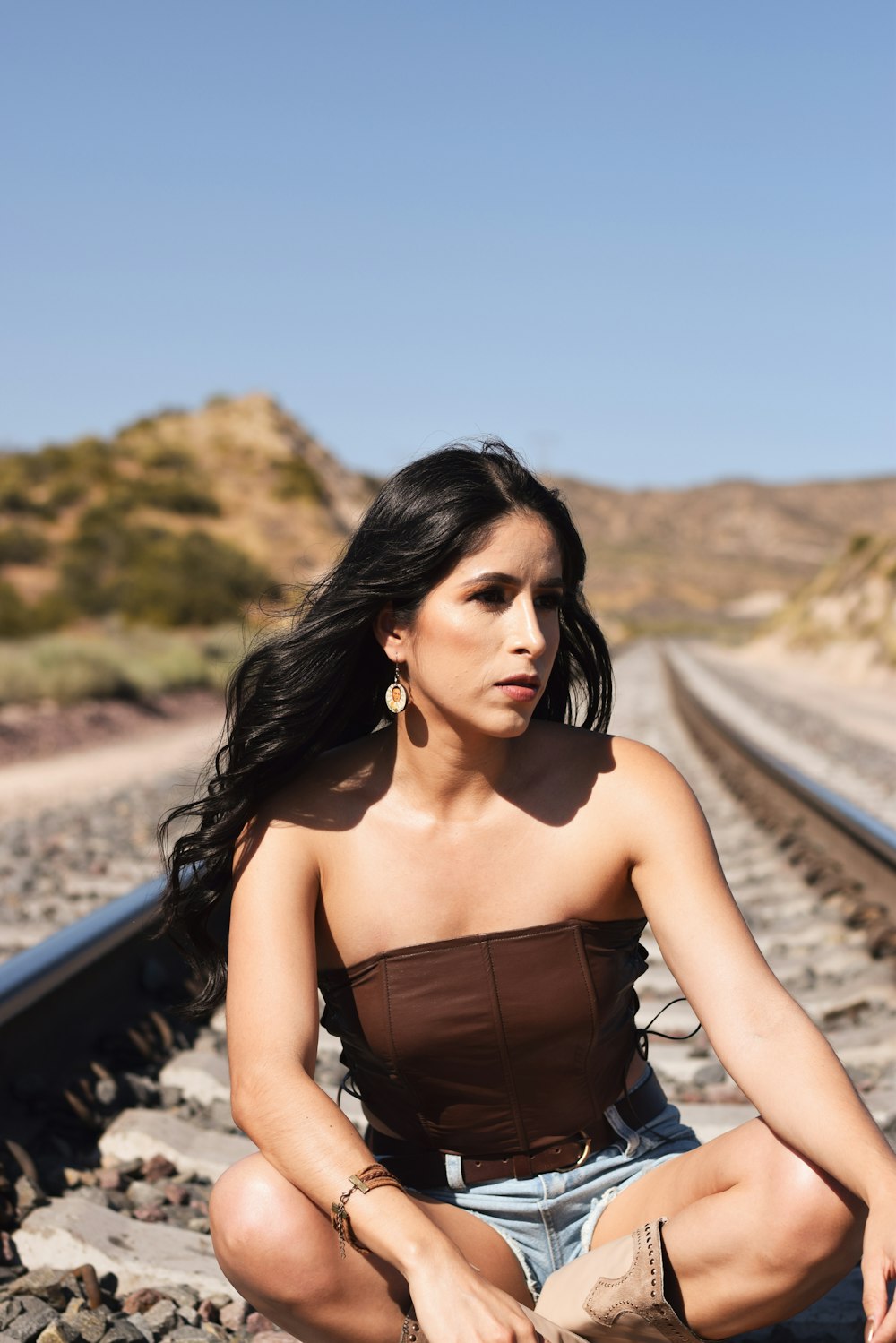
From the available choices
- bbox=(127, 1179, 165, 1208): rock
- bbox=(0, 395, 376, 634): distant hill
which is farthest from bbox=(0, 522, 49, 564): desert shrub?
bbox=(127, 1179, 165, 1208): rock

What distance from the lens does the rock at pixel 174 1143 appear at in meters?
3.37

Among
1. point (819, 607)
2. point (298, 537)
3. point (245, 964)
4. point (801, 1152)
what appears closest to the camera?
point (801, 1152)

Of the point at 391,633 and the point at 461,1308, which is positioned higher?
the point at 391,633

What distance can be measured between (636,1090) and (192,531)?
44064 millimetres

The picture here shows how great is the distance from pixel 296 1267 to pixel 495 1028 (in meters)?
0.50

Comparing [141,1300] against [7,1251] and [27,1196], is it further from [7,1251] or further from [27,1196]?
[27,1196]

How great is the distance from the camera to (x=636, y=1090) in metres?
2.71

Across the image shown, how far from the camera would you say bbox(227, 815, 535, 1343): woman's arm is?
2051mm

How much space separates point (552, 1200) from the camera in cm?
251

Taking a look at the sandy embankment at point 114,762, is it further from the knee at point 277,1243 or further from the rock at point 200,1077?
the knee at point 277,1243

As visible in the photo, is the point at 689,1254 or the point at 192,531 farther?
the point at 192,531

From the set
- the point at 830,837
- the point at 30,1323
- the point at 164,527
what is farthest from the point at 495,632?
the point at 164,527

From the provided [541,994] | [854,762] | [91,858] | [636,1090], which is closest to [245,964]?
[541,994]

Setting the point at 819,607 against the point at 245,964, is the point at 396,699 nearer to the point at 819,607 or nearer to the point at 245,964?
the point at 245,964
